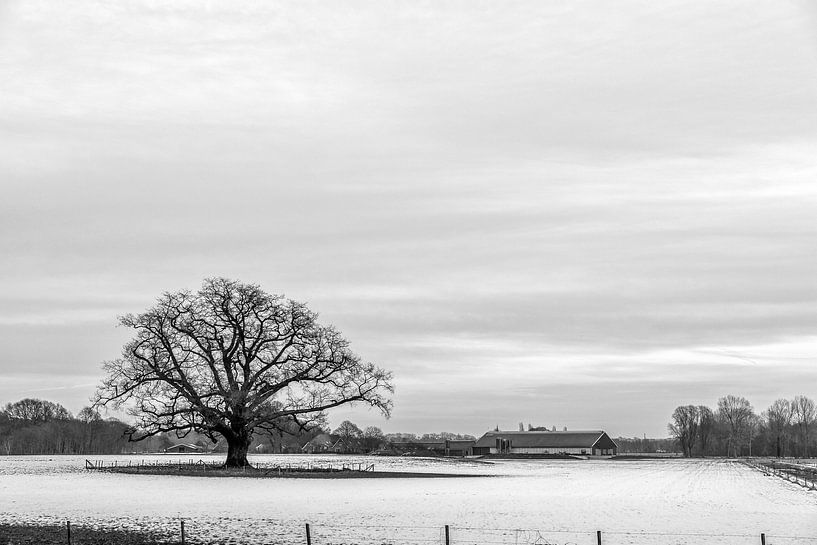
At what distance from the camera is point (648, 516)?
1532 inches

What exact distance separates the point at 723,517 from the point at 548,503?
383 inches

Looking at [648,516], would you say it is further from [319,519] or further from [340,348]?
[340,348]

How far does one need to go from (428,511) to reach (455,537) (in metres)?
9.97

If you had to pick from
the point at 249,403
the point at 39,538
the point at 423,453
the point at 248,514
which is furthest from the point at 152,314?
the point at 423,453

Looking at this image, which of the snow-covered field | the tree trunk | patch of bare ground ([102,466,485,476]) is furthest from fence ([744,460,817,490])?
the tree trunk

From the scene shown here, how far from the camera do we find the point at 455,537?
100 ft

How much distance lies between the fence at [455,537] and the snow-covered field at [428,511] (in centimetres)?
5

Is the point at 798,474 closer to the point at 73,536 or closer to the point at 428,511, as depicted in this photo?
the point at 428,511

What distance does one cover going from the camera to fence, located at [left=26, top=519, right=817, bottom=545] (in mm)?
29078

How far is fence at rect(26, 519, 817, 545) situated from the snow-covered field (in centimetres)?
5

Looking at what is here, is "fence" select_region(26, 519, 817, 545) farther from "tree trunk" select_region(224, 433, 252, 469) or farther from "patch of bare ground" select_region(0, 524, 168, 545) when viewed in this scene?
"tree trunk" select_region(224, 433, 252, 469)

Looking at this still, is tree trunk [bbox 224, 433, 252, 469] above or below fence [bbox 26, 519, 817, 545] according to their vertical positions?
above

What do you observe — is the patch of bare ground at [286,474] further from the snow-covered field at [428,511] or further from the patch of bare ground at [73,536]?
the patch of bare ground at [73,536]

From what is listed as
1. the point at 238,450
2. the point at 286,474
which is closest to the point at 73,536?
the point at 286,474
